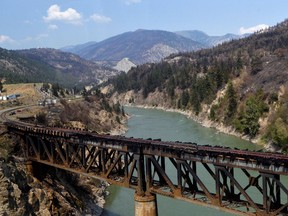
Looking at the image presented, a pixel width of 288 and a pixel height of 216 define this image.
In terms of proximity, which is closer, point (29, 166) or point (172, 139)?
point (29, 166)

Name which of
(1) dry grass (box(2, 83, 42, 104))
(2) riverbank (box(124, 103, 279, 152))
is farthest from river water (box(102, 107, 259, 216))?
(1) dry grass (box(2, 83, 42, 104))

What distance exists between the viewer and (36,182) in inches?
1531

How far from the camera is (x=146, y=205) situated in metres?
29.4

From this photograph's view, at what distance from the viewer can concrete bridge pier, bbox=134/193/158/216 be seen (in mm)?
29422

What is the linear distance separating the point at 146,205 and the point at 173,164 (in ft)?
11.6

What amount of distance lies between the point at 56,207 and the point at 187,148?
16489mm

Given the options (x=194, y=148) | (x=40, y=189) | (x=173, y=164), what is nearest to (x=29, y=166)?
(x=40, y=189)

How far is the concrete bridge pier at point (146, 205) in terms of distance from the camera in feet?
96.5

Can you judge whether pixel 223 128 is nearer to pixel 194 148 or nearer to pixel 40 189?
pixel 40 189

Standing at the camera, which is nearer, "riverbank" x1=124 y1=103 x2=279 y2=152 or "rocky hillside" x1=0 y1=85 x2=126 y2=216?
"rocky hillside" x1=0 y1=85 x2=126 y2=216

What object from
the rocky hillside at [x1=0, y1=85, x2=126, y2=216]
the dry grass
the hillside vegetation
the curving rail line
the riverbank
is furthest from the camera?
the dry grass

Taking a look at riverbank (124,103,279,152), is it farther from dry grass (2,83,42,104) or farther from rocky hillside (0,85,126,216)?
dry grass (2,83,42,104)

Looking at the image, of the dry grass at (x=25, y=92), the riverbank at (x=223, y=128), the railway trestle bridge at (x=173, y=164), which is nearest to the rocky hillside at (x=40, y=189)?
the railway trestle bridge at (x=173, y=164)

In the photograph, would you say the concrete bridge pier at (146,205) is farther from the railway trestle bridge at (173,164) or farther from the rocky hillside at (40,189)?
the rocky hillside at (40,189)
